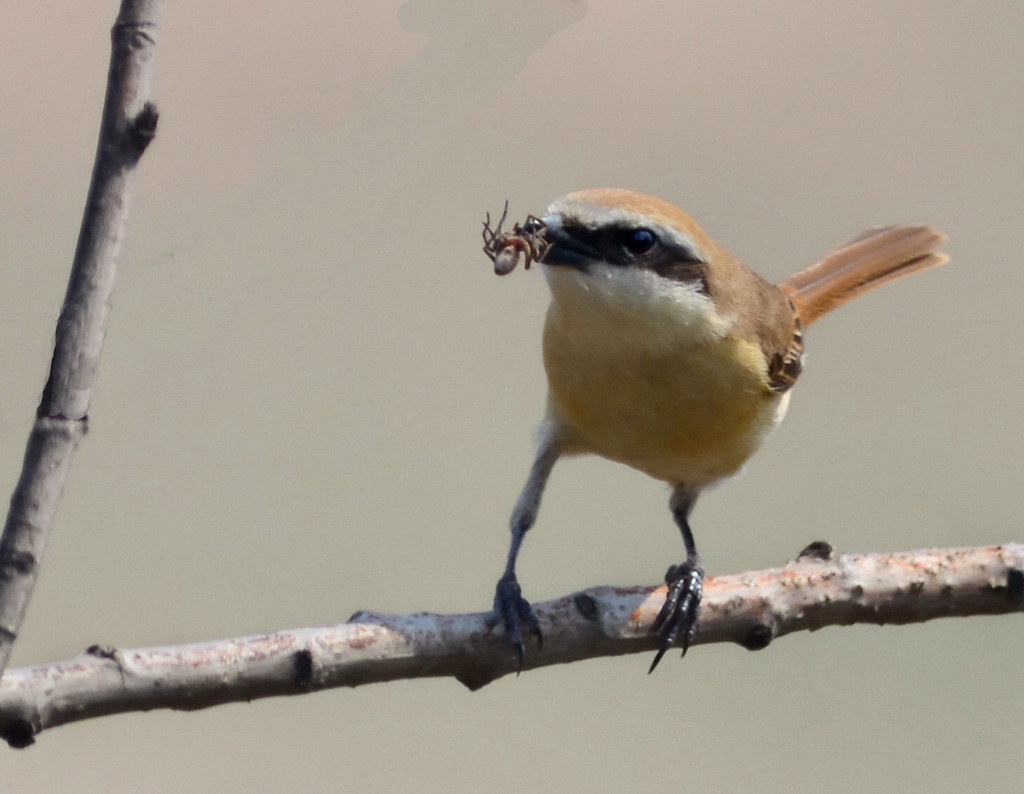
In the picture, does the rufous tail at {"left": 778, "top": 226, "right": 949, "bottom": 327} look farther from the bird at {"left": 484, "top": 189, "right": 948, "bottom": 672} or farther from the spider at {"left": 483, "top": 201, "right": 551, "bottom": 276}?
the spider at {"left": 483, "top": 201, "right": 551, "bottom": 276}

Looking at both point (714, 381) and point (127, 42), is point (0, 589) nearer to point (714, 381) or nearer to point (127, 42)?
point (127, 42)

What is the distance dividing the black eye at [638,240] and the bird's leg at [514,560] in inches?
25.0

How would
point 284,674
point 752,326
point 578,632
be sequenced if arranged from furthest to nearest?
point 752,326
point 578,632
point 284,674

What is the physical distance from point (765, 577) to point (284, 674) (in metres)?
0.99

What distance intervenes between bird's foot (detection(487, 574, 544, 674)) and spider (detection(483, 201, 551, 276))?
1.91 ft

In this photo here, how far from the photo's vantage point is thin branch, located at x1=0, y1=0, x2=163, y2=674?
0.89m

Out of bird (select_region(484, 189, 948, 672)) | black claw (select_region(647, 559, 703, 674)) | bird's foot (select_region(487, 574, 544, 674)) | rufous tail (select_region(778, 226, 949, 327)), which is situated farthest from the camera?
rufous tail (select_region(778, 226, 949, 327))

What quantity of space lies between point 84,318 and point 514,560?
180cm

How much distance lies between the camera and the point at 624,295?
7.74 ft

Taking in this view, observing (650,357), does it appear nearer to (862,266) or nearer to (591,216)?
(591,216)

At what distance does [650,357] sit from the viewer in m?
2.47

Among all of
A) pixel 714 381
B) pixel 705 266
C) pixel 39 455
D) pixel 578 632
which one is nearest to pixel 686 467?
pixel 714 381

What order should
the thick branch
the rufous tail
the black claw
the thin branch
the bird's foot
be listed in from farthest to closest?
the rufous tail → the black claw → the bird's foot → the thick branch → the thin branch

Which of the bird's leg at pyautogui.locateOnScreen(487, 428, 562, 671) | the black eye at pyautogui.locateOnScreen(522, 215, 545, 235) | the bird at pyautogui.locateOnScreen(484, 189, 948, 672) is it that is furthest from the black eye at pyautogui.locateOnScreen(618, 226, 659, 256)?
the bird's leg at pyautogui.locateOnScreen(487, 428, 562, 671)
